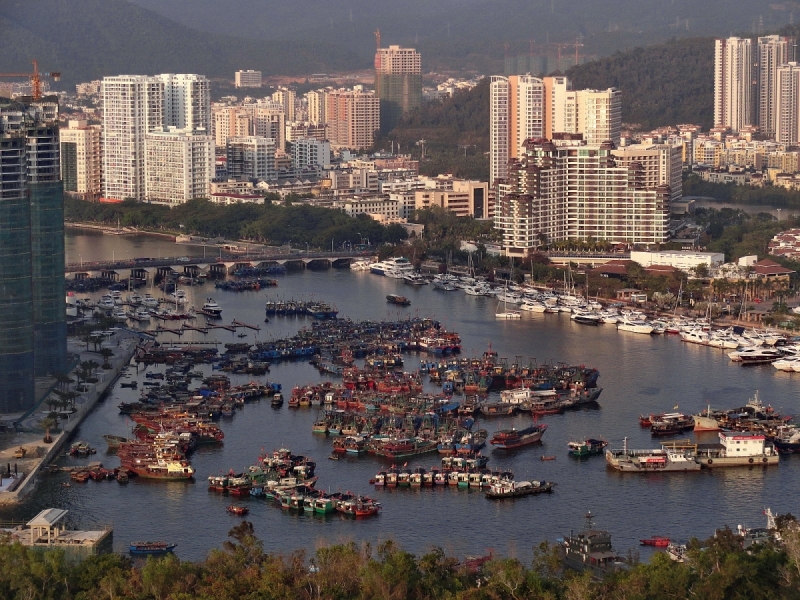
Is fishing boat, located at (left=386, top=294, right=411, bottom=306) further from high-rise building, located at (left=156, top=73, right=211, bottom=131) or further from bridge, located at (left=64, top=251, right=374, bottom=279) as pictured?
high-rise building, located at (left=156, top=73, right=211, bottom=131)

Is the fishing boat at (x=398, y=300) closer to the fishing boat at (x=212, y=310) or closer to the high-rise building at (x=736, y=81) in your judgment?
the fishing boat at (x=212, y=310)

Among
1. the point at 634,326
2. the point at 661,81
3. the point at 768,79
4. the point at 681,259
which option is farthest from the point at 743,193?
the point at 634,326

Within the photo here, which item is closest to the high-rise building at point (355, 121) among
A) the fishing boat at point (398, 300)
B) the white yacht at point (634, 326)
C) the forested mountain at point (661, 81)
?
the forested mountain at point (661, 81)

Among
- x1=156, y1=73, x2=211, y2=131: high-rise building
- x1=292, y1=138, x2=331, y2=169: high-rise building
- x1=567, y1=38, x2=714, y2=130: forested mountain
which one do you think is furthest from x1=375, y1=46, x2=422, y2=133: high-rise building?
x1=156, y1=73, x2=211, y2=131: high-rise building

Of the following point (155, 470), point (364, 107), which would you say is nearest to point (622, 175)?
point (155, 470)

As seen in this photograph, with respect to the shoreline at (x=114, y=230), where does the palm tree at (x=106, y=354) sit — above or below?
below

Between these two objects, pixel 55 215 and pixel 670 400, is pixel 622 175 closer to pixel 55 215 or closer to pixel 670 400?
pixel 670 400

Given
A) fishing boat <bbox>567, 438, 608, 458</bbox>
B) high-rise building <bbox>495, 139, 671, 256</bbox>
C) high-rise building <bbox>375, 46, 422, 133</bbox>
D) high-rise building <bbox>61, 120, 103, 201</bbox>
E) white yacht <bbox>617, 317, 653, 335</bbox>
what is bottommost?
fishing boat <bbox>567, 438, 608, 458</bbox>
